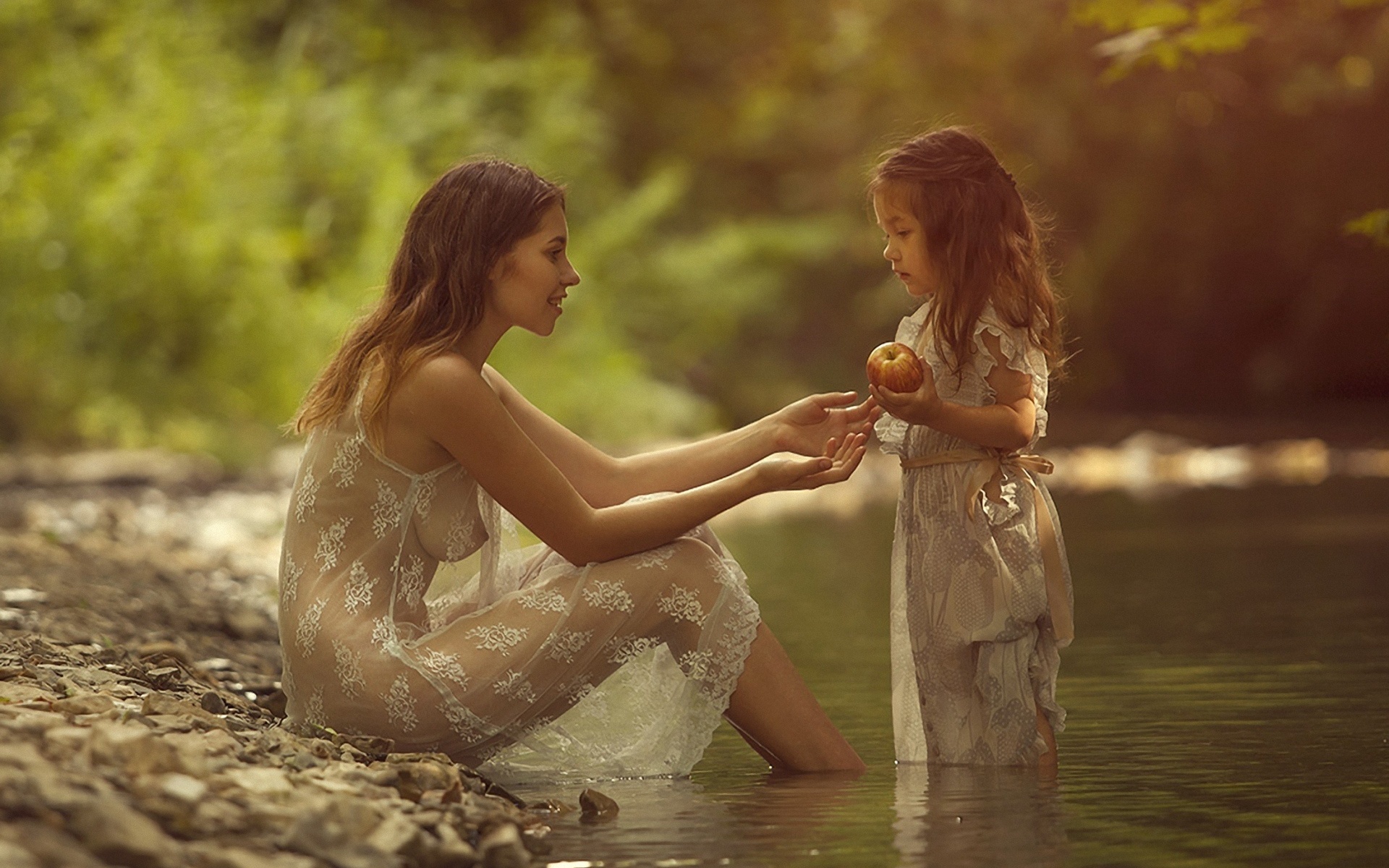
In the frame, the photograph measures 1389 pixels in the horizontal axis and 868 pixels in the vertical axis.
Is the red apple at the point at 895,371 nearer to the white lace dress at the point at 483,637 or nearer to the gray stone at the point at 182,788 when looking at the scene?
the white lace dress at the point at 483,637

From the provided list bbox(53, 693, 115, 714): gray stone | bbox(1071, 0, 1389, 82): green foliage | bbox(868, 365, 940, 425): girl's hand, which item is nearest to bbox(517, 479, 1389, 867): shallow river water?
bbox(868, 365, 940, 425): girl's hand

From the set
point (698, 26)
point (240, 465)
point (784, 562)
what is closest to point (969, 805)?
point (784, 562)

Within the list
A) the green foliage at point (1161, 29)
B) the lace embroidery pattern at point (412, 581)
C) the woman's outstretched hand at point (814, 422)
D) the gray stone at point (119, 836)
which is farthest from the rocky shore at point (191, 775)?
the green foliage at point (1161, 29)

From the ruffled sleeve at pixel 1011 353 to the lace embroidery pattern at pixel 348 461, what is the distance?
119 centimetres

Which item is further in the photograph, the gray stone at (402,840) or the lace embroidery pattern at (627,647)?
the lace embroidery pattern at (627,647)

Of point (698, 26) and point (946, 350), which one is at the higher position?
point (698, 26)

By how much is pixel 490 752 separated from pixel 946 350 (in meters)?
1.17

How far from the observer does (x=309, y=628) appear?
3.69 meters

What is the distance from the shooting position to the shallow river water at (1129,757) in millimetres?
3029

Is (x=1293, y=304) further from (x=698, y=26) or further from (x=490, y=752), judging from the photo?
(x=490, y=752)

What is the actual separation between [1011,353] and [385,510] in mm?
→ 1231

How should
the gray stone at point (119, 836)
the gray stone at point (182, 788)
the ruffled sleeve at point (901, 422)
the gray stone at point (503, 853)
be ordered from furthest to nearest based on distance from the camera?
the ruffled sleeve at point (901, 422), the gray stone at point (503, 853), the gray stone at point (182, 788), the gray stone at point (119, 836)

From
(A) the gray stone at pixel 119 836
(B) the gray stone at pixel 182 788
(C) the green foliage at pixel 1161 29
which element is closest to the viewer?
(A) the gray stone at pixel 119 836

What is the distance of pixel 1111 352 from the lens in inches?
867
